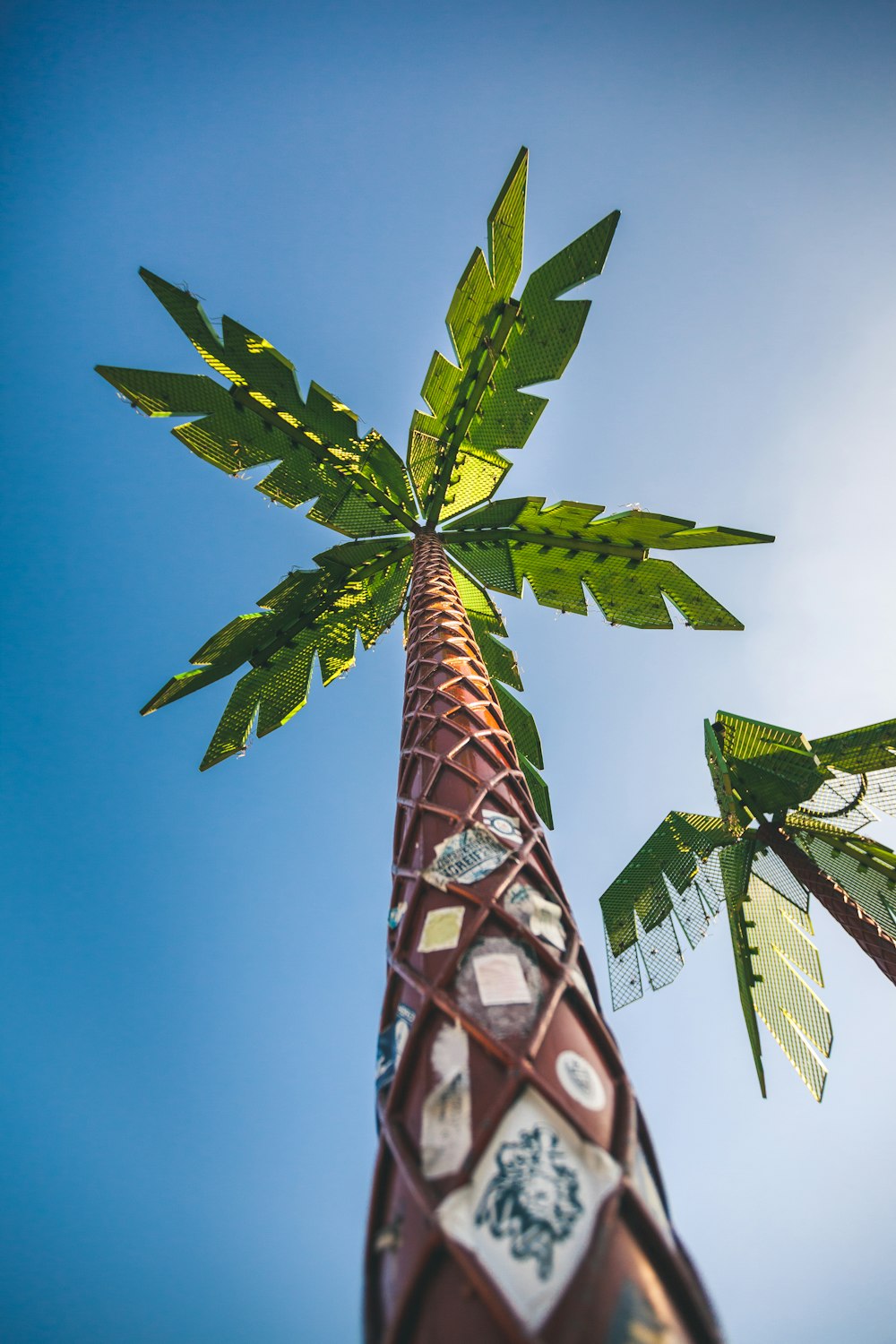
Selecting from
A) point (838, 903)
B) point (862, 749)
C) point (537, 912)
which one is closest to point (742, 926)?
point (838, 903)

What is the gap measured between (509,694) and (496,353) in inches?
151

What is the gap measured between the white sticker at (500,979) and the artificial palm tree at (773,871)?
4712 mm

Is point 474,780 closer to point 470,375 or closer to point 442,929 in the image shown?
point 442,929

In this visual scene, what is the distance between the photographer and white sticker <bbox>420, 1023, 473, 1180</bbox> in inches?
58.4

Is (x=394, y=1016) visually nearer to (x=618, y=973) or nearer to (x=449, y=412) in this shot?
(x=618, y=973)

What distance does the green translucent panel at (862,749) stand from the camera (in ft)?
19.2

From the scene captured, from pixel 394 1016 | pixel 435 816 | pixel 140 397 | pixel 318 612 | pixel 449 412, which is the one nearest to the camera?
pixel 394 1016

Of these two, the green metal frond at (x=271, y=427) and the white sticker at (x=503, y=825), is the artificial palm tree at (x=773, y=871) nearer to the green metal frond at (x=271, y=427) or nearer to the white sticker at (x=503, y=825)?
the white sticker at (x=503, y=825)

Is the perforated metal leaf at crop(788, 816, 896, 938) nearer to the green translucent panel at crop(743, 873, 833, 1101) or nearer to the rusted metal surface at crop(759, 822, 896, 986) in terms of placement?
the rusted metal surface at crop(759, 822, 896, 986)

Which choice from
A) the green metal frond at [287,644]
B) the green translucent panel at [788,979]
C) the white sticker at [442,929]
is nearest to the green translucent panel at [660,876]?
the green translucent panel at [788,979]

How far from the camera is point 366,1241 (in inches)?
58.7

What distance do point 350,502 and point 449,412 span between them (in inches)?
56.3

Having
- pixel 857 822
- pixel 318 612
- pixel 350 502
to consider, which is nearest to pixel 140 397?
pixel 350 502

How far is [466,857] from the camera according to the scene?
2410mm
